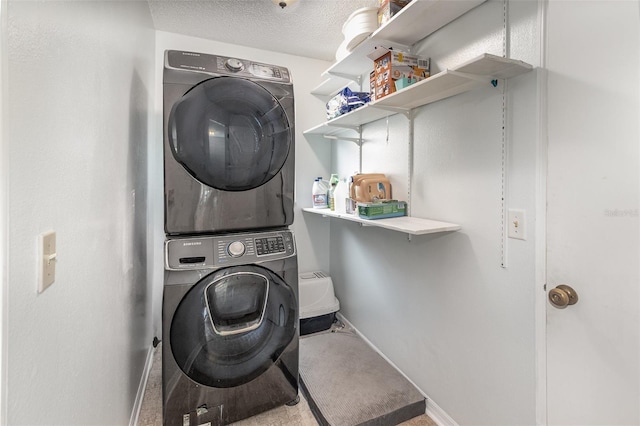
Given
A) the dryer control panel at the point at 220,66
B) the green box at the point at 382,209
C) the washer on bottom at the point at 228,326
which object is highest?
the dryer control panel at the point at 220,66

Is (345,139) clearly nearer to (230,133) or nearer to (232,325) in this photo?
(230,133)

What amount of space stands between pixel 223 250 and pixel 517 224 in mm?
1292

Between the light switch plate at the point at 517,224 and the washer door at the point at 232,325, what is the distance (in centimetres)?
106

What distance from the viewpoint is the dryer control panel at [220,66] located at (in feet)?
4.50

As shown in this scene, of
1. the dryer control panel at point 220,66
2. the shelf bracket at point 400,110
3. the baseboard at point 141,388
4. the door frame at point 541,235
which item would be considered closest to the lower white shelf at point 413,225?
the door frame at point 541,235

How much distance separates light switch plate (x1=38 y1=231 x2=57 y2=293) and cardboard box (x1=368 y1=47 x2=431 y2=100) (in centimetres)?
146

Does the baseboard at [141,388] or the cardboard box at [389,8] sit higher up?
the cardboard box at [389,8]

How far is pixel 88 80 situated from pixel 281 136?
0.82 meters

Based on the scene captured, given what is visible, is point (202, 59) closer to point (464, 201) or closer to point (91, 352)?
point (91, 352)

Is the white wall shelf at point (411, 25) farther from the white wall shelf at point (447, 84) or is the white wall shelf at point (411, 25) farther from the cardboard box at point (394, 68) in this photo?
the white wall shelf at point (447, 84)

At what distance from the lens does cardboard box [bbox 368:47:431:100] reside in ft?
4.87

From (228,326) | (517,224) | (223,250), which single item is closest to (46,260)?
(223,250)

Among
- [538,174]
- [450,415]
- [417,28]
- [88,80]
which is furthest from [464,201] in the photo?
[88,80]

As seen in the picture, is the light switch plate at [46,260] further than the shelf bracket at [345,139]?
No
